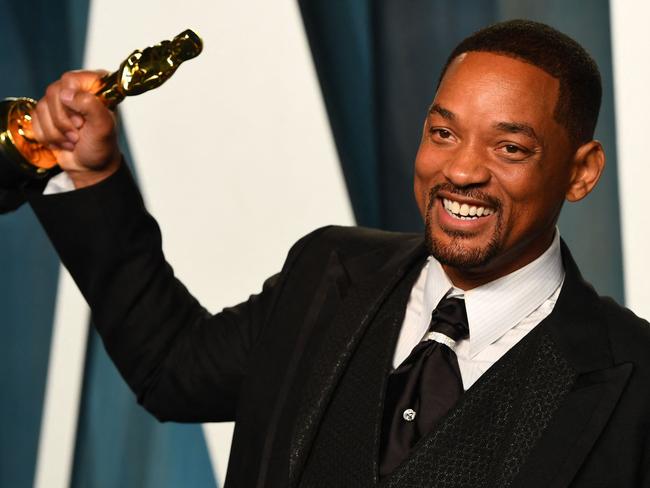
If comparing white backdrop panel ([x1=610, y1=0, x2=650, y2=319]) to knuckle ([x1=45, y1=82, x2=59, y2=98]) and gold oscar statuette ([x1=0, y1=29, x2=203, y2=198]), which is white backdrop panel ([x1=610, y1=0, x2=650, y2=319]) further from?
knuckle ([x1=45, y1=82, x2=59, y2=98])

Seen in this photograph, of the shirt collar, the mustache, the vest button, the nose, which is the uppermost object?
the nose

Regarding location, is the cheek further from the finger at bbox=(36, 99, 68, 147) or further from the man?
the finger at bbox=(36, 99, 68, 147)

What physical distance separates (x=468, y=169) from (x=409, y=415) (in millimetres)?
276

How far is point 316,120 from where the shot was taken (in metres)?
1.99

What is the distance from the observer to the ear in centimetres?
132

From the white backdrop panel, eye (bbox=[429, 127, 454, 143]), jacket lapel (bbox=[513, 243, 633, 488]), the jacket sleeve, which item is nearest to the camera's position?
jacket lapel (bbox=[513, 243, 633, 488])

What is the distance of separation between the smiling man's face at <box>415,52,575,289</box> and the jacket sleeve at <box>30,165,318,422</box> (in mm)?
264

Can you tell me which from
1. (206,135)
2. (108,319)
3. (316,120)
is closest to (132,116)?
(206,135)

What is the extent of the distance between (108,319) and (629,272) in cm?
82

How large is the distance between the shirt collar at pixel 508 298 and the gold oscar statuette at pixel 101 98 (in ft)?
1.36

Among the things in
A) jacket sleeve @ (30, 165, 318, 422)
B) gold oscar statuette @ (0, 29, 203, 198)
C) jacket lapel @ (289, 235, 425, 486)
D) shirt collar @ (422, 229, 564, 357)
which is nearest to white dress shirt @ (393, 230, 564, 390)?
shirt collar @ (422, 229, 564, 357)

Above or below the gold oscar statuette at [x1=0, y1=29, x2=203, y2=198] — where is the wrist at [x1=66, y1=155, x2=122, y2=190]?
below

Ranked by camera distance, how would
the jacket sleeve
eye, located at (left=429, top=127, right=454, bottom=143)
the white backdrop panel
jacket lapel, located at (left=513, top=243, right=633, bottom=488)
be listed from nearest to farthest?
jacket lapel, located at (left=513, top=243, right=633, bottom=488) < eye, located at (left=429, top=127, right=454, bottom=143) < the jacket sleeve < the white backdrop panel

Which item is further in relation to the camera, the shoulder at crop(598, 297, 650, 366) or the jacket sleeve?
the jacket sleeve
